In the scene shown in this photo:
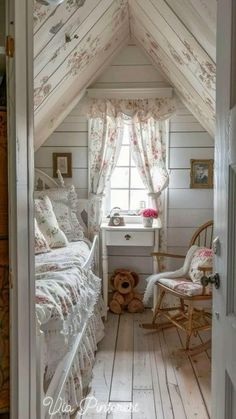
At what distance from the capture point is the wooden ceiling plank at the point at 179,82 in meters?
3.15

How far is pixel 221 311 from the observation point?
1.22 m

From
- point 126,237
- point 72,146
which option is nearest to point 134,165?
point 72,146

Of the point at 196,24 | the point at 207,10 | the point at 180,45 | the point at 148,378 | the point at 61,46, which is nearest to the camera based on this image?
the point at 207,10

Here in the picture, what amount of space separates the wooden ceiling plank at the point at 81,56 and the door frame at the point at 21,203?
1.26 metres

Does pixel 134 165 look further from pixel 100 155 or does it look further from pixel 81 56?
pixel 81 56

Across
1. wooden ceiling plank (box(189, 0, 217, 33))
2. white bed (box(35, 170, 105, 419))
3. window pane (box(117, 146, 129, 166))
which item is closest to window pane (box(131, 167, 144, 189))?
window pane (box(117, 146, 129, 166))

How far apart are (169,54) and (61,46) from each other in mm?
1010

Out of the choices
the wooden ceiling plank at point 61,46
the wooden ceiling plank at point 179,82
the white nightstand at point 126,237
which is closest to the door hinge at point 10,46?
the wooden ceiling plank at point 61,46

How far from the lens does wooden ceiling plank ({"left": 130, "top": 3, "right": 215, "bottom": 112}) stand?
2.76 m

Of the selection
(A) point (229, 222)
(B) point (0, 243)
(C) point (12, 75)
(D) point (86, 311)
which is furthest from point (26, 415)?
(D) point (86, 311)

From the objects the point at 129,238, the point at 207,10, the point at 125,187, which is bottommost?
the point at 129,238

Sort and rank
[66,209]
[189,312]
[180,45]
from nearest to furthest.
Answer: [180,45]
[189,312]
[66,209]

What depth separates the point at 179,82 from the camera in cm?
339

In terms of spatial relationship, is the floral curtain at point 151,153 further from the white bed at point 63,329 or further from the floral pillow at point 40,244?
the floral pillow at point 40,244
